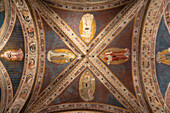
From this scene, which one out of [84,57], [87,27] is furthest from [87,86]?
[87,27]

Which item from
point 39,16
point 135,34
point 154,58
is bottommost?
point 154,58

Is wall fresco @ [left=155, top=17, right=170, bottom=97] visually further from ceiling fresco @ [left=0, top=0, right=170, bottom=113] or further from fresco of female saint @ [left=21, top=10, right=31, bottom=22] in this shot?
fresco of female saint @ [left=21, top=10, right=31, bottom=22]

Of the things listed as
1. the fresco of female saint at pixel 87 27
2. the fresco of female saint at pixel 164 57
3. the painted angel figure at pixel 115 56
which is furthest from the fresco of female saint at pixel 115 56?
the fresco of female saint at pixel 164 57

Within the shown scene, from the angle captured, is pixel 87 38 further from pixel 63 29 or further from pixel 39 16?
pixel 39 16

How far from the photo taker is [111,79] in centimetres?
844

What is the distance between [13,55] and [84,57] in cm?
354

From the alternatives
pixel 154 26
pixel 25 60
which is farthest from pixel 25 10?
pixel 154 26

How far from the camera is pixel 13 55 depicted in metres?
7.48

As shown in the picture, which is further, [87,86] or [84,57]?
[87,86]

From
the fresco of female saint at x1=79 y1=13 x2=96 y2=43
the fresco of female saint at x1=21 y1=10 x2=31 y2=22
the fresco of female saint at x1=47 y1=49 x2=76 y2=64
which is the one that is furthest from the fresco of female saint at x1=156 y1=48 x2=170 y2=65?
the fresco of female saint at x1=21 y1=10 x2=31 y2=22

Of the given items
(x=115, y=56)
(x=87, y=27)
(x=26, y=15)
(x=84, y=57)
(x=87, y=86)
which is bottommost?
(x=87, y=86)

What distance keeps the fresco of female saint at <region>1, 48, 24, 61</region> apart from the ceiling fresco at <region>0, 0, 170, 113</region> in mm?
40

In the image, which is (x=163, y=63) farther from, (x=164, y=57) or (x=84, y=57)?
(x=84, y=57)

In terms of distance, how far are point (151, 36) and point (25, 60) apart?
6192 mm
